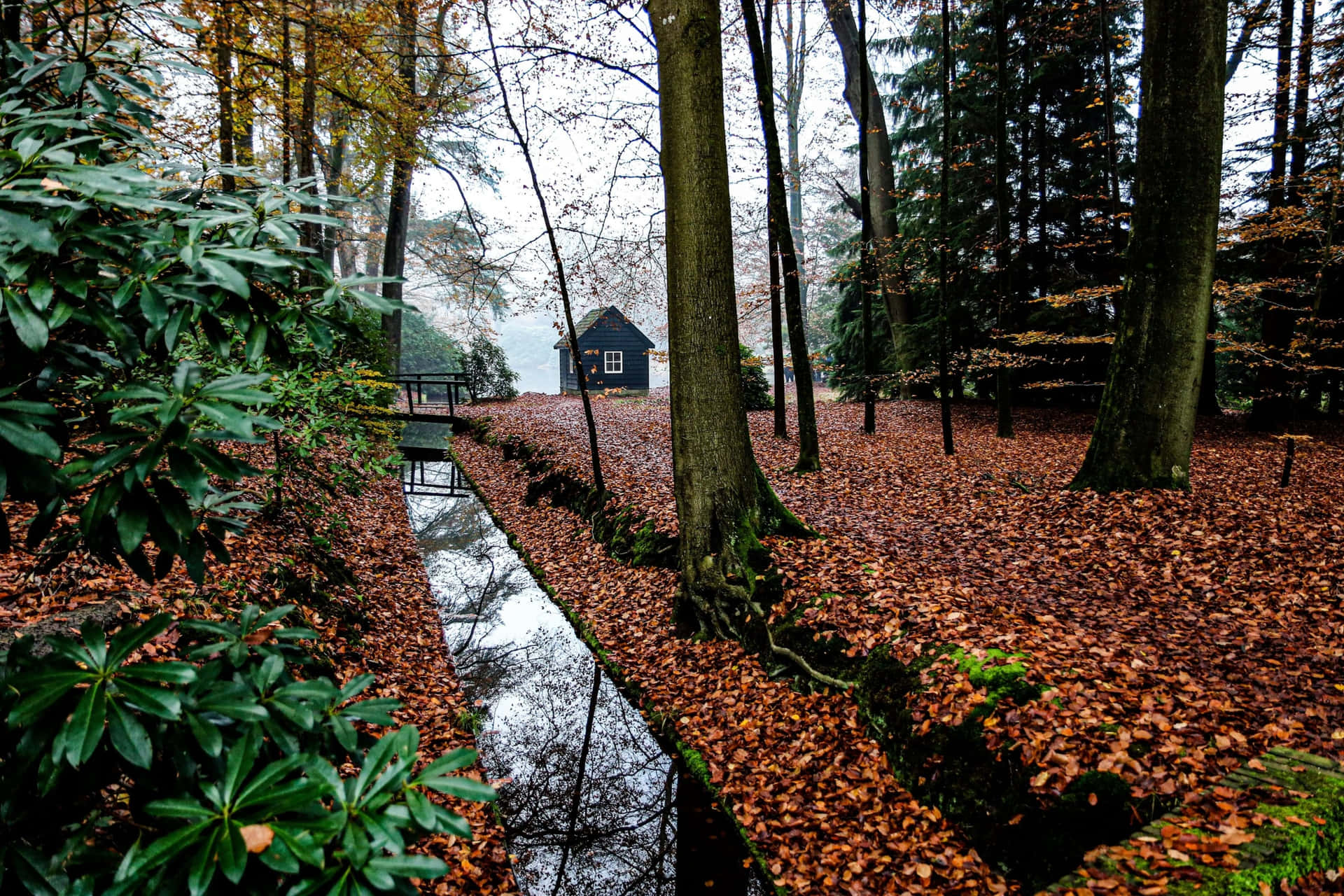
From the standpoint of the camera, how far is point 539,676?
583cm

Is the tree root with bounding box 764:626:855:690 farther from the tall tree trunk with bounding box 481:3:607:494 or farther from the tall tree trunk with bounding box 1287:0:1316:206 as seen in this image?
the tall tree trunk with bounding box 1287:0:1316:206

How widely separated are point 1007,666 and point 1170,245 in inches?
194

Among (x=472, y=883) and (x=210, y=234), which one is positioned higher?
(x=210, y=234)

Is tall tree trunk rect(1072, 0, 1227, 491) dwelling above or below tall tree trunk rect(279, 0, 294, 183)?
below

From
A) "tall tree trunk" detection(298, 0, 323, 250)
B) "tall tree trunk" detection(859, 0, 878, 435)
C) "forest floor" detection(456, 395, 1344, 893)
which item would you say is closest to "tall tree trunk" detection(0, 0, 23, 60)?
"forest floor" detection(456, 395, 1344, 893)

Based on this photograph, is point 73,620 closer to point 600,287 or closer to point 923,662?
point 923,662

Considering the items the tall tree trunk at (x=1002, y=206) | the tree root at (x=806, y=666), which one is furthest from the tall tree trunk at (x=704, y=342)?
the tall tree trunk at (x=1002, y=206)

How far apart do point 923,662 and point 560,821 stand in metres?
2.62

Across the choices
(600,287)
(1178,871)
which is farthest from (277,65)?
(1178,871)

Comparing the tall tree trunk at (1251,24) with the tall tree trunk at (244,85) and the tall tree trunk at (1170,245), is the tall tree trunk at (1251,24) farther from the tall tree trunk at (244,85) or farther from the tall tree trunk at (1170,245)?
the tall tree trunk at (244,85)

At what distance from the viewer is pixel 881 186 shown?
14930 mm

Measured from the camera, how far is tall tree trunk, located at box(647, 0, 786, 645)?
16.4 ft

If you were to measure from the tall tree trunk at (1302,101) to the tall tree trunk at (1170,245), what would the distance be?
4.59 metres

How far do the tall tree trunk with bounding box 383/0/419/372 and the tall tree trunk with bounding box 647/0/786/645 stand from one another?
247 cm
